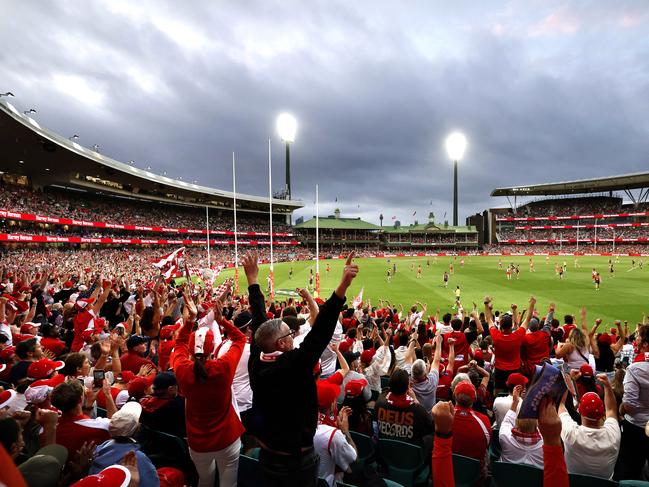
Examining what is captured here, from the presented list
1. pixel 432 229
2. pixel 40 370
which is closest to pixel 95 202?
pixel 40 370

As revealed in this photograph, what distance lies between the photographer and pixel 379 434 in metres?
4.81

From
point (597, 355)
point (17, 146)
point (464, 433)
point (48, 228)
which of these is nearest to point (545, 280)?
point (597, 355)

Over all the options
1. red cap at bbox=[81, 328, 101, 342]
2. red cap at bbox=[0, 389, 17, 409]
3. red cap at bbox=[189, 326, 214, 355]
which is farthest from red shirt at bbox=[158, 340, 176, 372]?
red cap at bbox=[81, 328, 101, 342]

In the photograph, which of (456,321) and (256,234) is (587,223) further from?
(456,321)

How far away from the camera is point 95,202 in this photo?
203 ft

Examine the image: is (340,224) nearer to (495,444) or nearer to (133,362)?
(133,362)

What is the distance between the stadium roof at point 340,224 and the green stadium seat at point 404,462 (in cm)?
10124

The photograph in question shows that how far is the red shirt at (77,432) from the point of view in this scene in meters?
3.53

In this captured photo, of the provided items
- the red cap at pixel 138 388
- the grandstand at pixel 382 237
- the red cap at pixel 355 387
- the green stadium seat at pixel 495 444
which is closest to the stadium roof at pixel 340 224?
the grandstand at pixel 382 237

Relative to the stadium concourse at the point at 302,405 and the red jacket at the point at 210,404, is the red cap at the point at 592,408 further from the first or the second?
the red jacket at the point at 210,404

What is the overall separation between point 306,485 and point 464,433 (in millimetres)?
2260

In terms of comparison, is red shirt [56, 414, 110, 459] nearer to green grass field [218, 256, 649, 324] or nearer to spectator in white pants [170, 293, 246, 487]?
spectator in white pants [170, 293, 246, 487]

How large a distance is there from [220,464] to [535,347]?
723 centimetres

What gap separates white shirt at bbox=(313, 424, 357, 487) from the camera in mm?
3539
